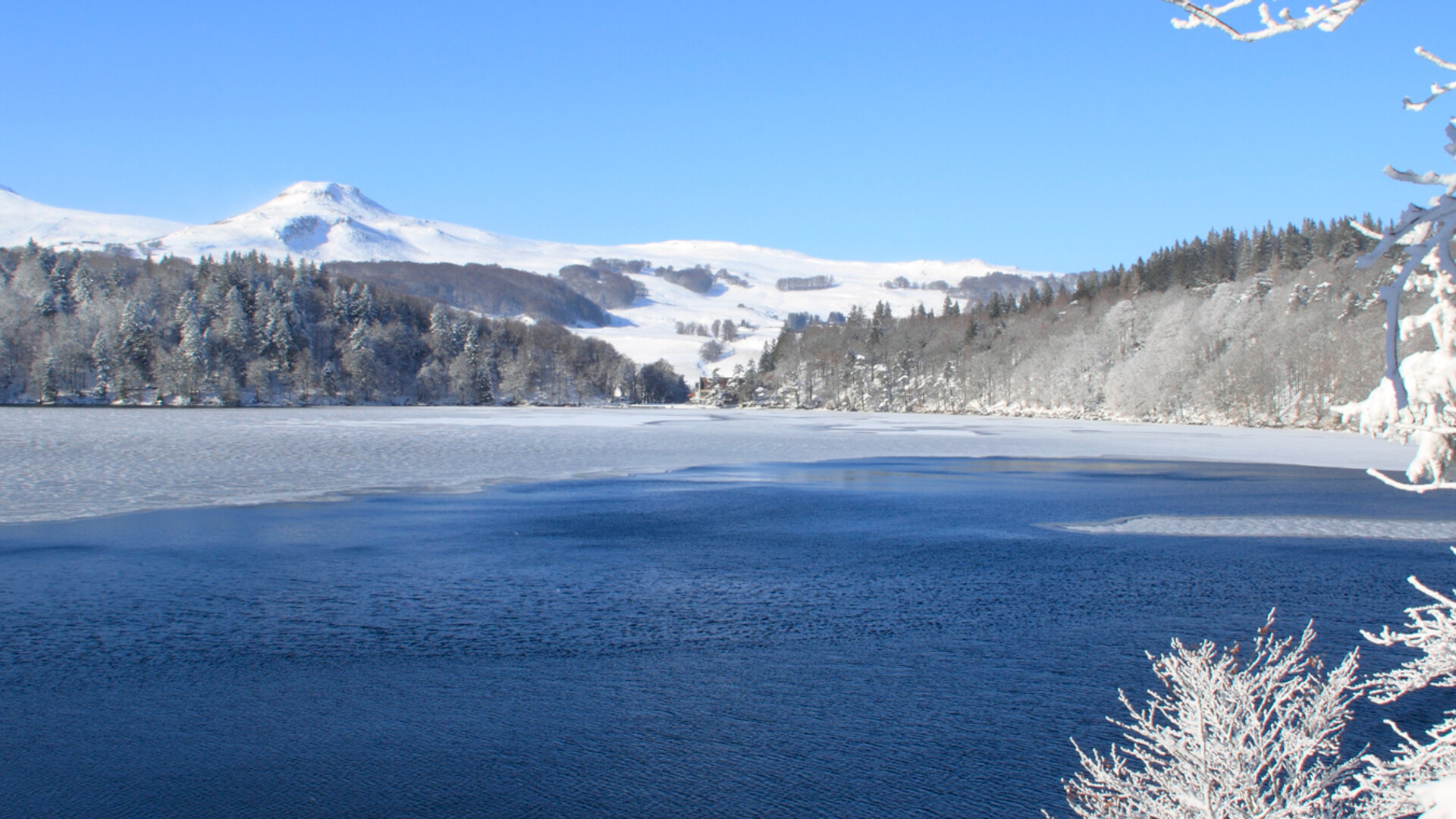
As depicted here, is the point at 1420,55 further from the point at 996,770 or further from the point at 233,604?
the point at 233,604

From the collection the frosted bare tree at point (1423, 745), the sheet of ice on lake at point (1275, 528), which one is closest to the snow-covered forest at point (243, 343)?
the sheet of ice on lake at point (1275, 528)

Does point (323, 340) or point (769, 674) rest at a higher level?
point (323, 340)

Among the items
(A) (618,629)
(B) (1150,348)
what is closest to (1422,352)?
(A) (618,629)

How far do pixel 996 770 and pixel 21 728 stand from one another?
361 inches

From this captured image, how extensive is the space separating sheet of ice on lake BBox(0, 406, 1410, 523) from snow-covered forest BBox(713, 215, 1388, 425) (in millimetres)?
11070

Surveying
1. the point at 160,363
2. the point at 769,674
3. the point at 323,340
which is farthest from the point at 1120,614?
the point at 323,340

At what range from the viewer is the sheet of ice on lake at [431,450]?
84.8 ft

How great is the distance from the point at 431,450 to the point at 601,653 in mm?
30183

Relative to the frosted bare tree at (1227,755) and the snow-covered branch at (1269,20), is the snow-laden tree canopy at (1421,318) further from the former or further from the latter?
the frosted bare tree at (1227,755)

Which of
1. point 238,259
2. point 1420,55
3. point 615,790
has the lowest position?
point 615,790

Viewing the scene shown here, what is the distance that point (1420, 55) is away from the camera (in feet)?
8.37

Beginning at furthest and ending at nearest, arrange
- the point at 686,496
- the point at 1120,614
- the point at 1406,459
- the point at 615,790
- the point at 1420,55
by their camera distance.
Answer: the point at 1406,459
the point at 686,496
the point at 1120,614
the point at 615,790
the point at 1420,55

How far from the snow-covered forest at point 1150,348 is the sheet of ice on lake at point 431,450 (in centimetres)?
1107

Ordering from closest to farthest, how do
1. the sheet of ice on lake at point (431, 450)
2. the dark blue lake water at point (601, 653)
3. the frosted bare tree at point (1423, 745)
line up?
the frosted bare tree at point (1423, 745)
the dark blue lake water at point (601, 653)
the sheet of ice on lake at point (431, 450)
